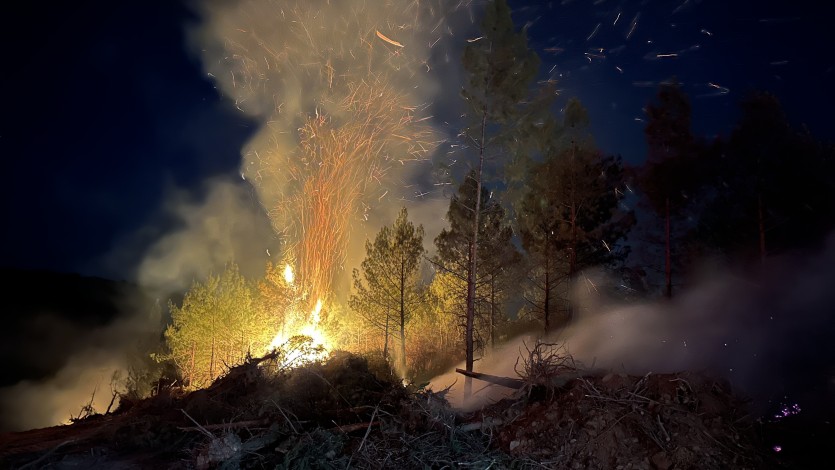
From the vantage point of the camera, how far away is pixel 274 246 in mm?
113562

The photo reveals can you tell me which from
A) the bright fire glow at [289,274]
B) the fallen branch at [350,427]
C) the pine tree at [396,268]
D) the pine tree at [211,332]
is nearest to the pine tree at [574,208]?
the pine tree at [396,268]

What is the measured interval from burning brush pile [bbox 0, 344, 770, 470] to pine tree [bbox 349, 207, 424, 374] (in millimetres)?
18448

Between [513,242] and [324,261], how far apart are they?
1074 cm

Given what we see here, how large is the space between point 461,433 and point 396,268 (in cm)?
2121

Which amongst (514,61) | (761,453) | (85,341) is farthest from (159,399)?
(85,341)

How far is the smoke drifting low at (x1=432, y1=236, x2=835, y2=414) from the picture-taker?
313 inches

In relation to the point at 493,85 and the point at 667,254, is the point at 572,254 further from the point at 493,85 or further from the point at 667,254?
the point at 493,85

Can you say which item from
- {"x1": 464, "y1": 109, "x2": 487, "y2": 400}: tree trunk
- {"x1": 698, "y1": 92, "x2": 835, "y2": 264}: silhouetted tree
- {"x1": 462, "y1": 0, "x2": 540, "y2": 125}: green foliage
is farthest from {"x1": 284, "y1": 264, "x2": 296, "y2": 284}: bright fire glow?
{"x1": 698, "y1": 92, "x2": 835, "y2": 264}: silhouetted tree

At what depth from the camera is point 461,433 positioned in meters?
6.51

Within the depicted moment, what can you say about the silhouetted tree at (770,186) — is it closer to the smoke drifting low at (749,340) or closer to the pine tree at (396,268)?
the smoke drifting low at (749,340)

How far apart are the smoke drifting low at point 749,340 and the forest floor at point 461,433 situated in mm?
1220

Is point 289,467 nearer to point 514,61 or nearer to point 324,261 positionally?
point 514,61

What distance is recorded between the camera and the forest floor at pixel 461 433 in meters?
5.51

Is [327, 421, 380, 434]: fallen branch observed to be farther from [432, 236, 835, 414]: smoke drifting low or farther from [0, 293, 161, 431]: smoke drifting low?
[0, 293, 161, 431]: smoke drifting low
